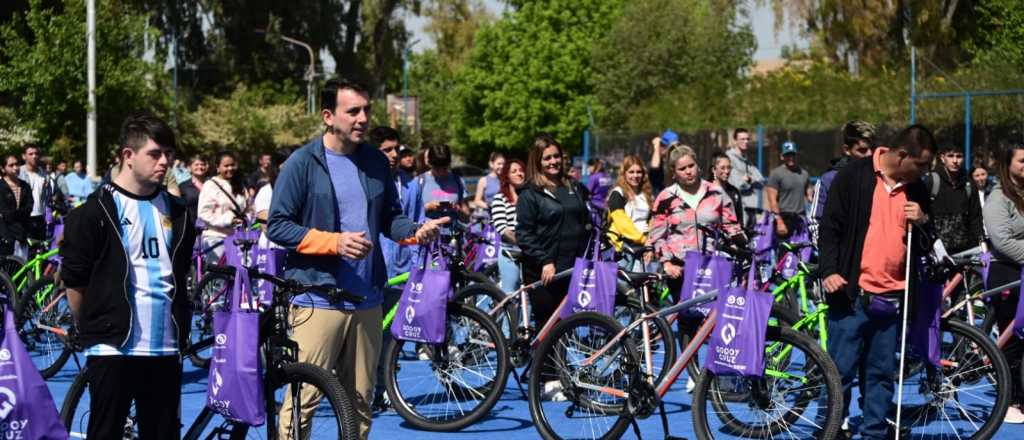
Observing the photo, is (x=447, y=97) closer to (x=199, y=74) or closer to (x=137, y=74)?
(x=199, y=74)

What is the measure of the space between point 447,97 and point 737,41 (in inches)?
871

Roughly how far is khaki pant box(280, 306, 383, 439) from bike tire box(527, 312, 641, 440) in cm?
153

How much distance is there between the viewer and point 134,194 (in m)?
5.52

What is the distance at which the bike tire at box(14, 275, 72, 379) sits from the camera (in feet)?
33.8

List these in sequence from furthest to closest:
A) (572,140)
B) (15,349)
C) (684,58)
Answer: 1. (572,140)
2. (684,58)
3. (15,349)

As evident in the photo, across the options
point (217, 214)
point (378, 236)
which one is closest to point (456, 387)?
point (378, 236)

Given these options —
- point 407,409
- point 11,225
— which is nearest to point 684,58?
point 11,225

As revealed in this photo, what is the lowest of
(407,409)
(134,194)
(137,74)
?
(407,409)

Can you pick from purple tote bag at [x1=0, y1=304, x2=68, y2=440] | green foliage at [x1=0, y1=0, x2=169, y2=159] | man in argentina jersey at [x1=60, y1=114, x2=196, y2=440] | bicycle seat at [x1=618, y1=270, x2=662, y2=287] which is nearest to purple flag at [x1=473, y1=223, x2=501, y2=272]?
bicycle seat at [x1=618, y1=270, x2=662, y2=287]

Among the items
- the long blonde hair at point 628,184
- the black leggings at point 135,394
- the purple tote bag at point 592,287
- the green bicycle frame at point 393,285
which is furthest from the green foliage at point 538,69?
the black leggings at point 135,394

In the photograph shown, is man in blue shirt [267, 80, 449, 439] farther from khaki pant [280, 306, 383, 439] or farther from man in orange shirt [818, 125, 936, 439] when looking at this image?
man in orange shirt [818, 125, 936, 439]

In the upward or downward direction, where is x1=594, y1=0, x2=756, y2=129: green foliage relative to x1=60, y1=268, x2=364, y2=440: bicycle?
upward

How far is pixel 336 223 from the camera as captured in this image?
20.0 feet

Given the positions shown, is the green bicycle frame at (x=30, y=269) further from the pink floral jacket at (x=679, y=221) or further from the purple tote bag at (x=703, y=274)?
the purple tote bag at (x=703, y=274)
